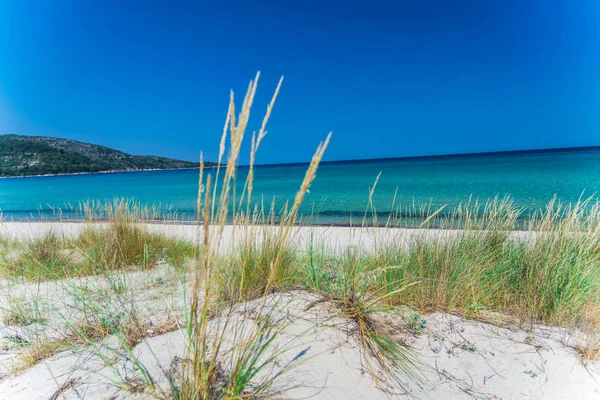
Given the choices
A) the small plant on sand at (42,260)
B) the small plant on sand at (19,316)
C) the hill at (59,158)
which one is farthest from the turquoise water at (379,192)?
the hill at (59,158)

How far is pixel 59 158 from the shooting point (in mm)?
68250

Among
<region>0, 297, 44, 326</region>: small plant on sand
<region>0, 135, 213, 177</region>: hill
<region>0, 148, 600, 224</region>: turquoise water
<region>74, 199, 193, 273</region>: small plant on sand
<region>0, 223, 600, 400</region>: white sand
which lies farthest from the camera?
<region>0, 135, 213, 177</region>: hill

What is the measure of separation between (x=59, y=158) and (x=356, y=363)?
3393 inches

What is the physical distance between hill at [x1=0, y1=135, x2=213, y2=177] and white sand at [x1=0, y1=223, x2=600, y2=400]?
215 feet

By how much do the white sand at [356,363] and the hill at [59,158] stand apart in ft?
215

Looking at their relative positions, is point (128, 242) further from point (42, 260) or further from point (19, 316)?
point (19, 316)

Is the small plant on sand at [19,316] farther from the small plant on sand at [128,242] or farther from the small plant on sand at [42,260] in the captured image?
the small plant on sand at [128,242]

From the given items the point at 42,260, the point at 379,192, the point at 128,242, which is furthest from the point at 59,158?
the point at 128,242

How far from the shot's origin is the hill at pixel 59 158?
61.1 m

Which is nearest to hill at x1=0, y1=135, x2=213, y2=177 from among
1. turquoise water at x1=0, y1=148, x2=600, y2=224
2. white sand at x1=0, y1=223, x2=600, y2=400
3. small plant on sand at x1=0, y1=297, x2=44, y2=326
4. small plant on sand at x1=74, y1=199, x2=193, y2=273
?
turquoise water at x1=0, y1=148, x2=600, y2=224

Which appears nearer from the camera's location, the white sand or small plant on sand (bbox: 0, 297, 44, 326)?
the white sand

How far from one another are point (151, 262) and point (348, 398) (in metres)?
3.89

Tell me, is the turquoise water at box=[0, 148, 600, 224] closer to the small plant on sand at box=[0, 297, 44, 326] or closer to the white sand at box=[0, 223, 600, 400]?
the white sand at box=[0, 223, 600, 400]

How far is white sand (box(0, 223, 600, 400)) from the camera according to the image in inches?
65.1
